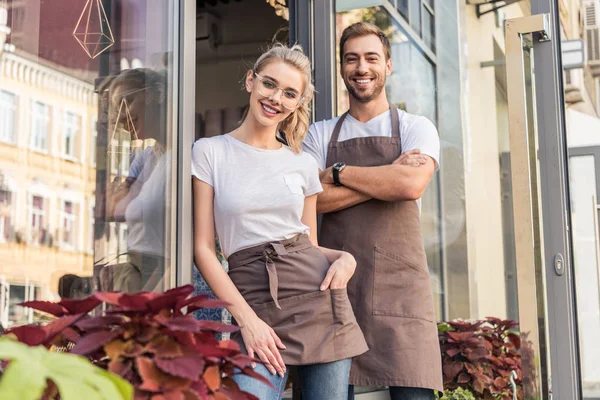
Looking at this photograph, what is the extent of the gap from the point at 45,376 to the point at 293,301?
4.66 feet

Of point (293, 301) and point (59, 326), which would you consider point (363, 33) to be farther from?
point (59, 326)

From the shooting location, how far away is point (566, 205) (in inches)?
121

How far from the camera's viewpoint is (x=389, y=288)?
8.66 ft

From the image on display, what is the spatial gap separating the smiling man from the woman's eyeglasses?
15.7 inches

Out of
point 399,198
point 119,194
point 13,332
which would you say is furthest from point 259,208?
point 13,332

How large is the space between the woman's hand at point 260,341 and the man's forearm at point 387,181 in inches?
28.2

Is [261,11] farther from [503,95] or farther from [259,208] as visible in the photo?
[259,208]

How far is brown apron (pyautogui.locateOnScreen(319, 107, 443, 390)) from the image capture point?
2590mm

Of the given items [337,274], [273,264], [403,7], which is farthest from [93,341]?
[403,7]

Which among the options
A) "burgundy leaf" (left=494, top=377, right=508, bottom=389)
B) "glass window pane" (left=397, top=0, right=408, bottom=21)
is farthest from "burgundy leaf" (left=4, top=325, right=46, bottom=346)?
"glass window pane" (left=397, top=0, right=408, bottom=21)

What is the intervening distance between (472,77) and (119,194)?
205 centimetres

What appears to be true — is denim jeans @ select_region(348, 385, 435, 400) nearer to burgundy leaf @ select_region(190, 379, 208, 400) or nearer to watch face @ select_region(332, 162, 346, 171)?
watch face @ select_region(332, 162, 346, 171)

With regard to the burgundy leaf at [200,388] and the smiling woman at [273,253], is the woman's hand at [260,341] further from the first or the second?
the burgundy leaf at [200,388]

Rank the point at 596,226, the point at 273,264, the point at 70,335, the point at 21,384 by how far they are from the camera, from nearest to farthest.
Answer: the point at 21,384 → the point at 70,335 → the point at 273,264 → the point at 596,226
